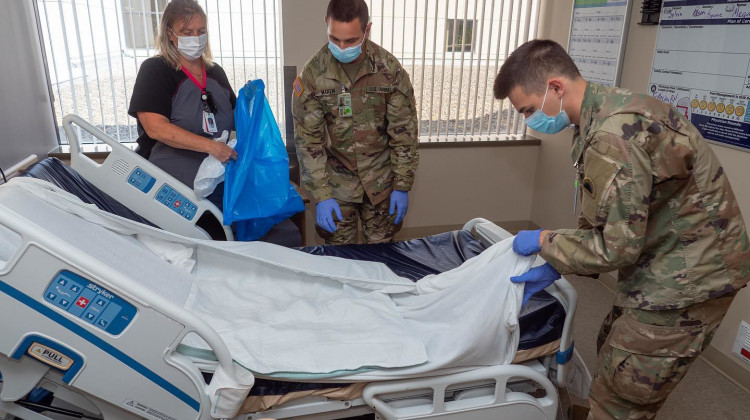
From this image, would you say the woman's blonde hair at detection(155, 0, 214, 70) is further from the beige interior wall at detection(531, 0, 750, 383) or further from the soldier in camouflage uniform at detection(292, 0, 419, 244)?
the beige interior wall at detection(531, 0, 750, 383)

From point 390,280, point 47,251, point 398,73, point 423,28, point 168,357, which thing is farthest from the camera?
point 423,28

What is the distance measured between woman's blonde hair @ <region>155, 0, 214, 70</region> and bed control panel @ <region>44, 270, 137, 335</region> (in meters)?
1.33

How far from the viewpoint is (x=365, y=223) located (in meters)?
3.01

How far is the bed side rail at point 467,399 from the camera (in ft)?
5.53

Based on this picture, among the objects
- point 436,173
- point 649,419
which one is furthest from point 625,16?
point 649,419

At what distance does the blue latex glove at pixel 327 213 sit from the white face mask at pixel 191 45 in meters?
0.92

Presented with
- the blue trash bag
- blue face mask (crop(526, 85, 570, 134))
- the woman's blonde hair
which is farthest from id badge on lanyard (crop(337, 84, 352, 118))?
blue face mask (crop(526, 85, 570, 134))

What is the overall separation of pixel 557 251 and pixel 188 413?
3.83ft

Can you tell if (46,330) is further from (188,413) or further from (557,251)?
(557,251)

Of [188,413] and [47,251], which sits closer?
[47,251]

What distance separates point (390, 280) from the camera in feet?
6.98

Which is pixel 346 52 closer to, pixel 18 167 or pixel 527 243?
pixel 527 243

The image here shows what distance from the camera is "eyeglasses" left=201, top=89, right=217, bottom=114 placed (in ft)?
8.05

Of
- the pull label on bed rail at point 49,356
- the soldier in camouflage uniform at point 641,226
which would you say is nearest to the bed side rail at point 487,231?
the soldier in camouflage uniform at point 641,226
